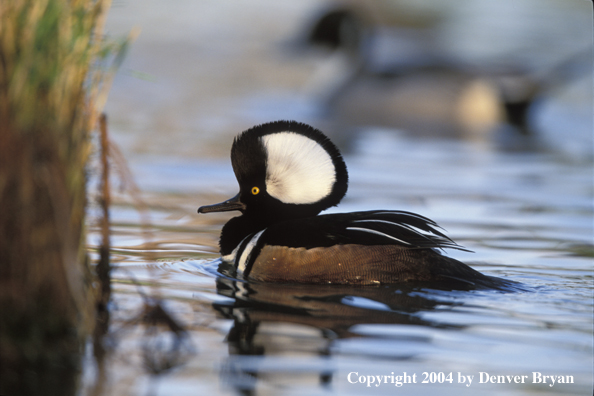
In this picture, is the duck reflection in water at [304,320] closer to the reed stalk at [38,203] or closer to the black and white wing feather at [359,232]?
the black and white wing feather at [359,232]

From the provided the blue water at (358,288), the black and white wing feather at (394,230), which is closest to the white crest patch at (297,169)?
the black and white wing feather at (394,230)

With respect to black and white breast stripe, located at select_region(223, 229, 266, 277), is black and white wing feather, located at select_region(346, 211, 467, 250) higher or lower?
higher

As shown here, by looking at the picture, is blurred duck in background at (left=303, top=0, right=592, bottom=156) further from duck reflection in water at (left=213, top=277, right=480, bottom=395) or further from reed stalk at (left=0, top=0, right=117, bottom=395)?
reed stalk at (left=0, top=0, right=117, bottom=395)

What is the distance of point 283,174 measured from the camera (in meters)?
5.72

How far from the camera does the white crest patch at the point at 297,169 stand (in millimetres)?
5570

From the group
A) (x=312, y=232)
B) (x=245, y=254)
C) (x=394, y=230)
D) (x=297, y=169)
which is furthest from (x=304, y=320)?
(x=297, y=169)

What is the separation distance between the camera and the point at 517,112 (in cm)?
1443

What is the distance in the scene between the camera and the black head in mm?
5574

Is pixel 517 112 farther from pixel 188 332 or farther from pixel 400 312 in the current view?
pixel 188 332

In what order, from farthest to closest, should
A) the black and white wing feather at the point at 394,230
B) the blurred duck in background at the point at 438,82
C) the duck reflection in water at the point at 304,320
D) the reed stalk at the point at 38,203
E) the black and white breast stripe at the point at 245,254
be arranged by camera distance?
the blurred duck in background at the point at 438,82, the black and white breast stripe at the point at 245,254, the black and white wing feather at the point at 394,230, the duck reflection in water at the point at 304,320, the reed stalk at the point at 38,203

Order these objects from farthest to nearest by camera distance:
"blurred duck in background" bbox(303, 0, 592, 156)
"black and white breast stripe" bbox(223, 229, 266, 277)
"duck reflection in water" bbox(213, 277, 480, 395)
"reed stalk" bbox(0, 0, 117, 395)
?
"blurred duck in background" bbox(303, 0, 592, 156) < "black and white breast stripe" bbox(223, 229, 266, 277) < "duck reflection in water" bbox(213, 277, 480, 395) < "reed stalk" bbox(0, 0, 117, 395)

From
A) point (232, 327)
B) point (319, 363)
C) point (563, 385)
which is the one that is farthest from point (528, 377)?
point (232, 327)

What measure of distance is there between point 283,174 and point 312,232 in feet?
2.09

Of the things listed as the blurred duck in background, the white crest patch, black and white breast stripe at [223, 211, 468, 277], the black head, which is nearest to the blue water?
black and white breast stripe at [223, 211, 468, 277]
